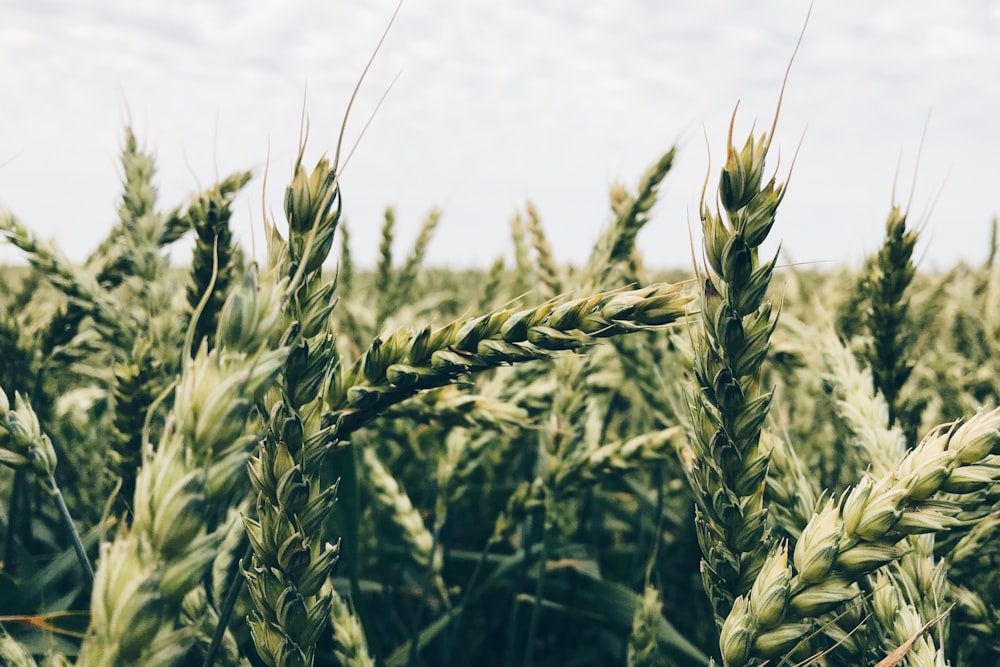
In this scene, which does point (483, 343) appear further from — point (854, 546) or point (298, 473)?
point (854, 546)

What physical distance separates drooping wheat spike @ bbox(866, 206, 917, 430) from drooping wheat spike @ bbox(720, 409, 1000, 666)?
0.74 metres

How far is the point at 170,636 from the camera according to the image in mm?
539

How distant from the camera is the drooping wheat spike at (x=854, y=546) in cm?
72

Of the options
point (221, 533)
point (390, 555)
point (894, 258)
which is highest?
point (894, 258)

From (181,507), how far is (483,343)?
16.8 inches

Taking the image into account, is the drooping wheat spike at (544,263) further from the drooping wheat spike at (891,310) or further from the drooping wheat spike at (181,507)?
the drooping wheat spike at (181,507)

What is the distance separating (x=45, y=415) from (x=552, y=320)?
5.25 ft

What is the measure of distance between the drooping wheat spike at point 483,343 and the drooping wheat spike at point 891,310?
808 millimetres

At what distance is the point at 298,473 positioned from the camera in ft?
2.37

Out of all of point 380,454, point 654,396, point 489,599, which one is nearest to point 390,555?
point 489,599

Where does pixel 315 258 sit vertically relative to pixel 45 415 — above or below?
above

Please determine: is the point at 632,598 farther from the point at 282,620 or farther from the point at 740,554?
the point at 282,620

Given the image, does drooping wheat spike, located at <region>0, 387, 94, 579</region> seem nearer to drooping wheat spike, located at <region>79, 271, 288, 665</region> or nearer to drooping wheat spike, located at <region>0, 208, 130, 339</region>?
drooping wheat spike, located at <region>79, 271, 288, 665</region>

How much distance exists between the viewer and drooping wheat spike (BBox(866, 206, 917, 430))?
4.77 feet
